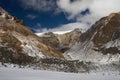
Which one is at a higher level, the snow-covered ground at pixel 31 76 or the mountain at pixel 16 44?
the mountain at pixel 16 44

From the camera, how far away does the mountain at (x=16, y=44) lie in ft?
438

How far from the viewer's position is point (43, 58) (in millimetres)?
144000

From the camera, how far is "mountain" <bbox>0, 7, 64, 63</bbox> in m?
134

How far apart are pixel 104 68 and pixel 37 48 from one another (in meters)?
42.9

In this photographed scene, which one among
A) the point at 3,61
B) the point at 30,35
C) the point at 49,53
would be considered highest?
the point at 30,35

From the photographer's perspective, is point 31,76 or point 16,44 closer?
point 31,76

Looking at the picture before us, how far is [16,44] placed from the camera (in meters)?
145

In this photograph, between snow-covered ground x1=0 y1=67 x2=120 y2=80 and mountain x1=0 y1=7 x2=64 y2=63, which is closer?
snow-covered ground x1=0 y1=67 x2=120 y2=80

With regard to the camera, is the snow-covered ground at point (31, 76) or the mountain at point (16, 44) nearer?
the snow-covered ground at point (31, 76)

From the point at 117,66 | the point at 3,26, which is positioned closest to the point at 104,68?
the point at 117,66

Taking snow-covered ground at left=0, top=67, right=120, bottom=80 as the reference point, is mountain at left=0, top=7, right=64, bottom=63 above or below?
above

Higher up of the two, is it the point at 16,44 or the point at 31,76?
the point at 16,44

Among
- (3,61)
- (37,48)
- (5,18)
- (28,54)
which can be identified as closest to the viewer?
(3,61)

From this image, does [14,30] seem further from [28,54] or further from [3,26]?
[28,54]
